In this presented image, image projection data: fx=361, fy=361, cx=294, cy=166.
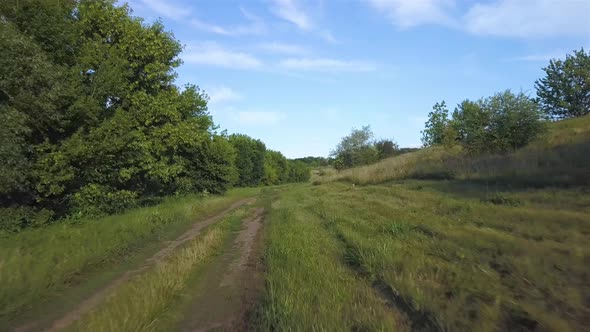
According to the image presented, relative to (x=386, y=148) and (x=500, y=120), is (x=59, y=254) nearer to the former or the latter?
(x=500, y=120)

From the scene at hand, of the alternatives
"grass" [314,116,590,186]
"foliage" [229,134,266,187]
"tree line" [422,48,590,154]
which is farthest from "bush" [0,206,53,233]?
"foliage" [229,134,266,187]

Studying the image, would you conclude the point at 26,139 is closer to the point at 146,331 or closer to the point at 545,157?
the point at 146,331

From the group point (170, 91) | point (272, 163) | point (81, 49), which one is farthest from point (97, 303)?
point (272, 163)

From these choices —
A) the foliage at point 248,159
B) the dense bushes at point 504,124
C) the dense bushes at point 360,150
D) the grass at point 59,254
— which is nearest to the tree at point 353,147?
the dense bushes at point 360,150

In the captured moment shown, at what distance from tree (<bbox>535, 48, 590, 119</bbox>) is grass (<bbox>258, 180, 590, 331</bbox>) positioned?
Answer: 52361 mm

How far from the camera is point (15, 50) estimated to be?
13.8 meters

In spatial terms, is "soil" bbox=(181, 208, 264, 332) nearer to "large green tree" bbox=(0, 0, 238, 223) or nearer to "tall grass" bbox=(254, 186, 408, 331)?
"tall grass" bbox=(254, 186, 408, 331)

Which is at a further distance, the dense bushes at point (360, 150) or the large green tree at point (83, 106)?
the dense bushes at point (360, 150)

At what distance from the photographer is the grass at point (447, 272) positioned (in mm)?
4789

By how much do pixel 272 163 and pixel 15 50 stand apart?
3055 inches

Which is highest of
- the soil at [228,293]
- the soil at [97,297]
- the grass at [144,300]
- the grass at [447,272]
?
the grass at [447,272]

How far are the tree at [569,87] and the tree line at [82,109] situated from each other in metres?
52.2

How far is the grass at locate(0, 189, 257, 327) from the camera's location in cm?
726

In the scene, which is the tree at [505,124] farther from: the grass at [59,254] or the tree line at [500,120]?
the grass at [59,254]
